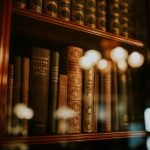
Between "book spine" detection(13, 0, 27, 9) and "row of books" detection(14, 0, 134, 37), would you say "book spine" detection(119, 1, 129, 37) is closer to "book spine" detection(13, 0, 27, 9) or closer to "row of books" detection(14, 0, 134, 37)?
"row of books" detection(14, 0, 134, 37)

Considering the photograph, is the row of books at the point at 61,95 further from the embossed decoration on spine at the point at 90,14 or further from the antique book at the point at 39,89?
the embossed decoration on spine at the point at 90,14

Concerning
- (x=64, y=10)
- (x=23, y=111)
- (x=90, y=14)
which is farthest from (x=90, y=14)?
(x=23, y=111)

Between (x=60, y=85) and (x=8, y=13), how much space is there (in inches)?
11.2

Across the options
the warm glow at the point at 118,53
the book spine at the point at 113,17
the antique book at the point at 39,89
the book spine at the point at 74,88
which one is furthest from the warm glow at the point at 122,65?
the antique book at the point at 39,89

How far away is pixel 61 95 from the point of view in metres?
0.82

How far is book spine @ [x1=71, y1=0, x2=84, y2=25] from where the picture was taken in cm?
88

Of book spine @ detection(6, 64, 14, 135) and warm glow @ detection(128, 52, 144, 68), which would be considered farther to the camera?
warm glow @ detection(128, 52, 144, 68)

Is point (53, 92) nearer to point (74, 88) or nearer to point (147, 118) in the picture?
point (74, 88)

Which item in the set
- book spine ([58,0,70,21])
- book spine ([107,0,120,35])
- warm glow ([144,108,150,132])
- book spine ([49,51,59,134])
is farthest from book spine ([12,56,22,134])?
warm glow ([144,108,150,132])

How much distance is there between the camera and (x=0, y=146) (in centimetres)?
62

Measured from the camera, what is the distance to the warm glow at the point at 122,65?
1043mm

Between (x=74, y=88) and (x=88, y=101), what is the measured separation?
8cm

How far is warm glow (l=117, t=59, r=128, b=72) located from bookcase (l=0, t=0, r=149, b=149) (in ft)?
0.23

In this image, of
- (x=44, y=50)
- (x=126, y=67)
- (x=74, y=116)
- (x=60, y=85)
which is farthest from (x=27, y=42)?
(x=126, y=67)
